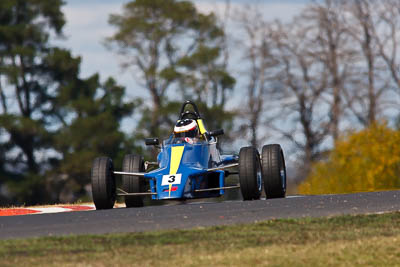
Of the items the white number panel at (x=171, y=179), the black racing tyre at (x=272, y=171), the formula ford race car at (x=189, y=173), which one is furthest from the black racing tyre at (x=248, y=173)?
the white number panel at (x=171, y=179)

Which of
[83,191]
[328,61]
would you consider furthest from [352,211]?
[328,61]

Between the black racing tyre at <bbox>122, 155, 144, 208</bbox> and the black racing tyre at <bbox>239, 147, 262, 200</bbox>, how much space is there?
242cm

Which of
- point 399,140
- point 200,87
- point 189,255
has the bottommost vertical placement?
point 189,255

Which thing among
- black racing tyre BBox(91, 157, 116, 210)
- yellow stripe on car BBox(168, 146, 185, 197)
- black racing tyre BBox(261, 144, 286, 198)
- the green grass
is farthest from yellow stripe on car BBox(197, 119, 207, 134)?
the green grass

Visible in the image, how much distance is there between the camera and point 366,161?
4216 centimetres

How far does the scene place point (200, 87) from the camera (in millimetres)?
53562

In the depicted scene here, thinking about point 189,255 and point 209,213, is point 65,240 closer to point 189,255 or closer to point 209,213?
point 189,255

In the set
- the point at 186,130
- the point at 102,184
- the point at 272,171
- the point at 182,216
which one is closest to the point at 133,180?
the point at 102,184

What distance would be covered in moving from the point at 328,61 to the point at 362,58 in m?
1.97

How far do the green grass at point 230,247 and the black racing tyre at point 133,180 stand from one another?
7.04 m

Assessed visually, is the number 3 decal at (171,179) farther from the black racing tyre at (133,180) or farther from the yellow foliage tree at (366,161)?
the yellow foliage tree at (366,161)

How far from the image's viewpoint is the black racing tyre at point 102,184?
16.9 metres

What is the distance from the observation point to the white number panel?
1633cm

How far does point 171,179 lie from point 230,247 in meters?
6.92
